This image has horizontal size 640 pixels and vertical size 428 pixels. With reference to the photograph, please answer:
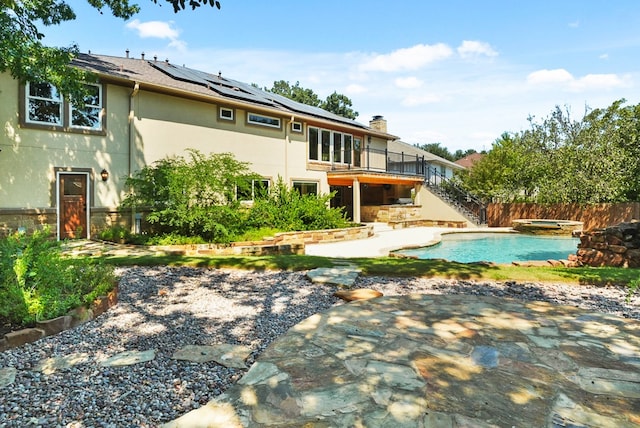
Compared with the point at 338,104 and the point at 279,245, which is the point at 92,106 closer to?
the point at 279,245

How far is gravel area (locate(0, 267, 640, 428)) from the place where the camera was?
210 centimetres

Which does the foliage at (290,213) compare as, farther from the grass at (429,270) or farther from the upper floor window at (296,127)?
the grass at (429,270)

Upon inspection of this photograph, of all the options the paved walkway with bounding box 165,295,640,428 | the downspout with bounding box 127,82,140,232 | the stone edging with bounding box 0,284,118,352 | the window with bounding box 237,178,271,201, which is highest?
the downspout with bounding box 127,82,140,232

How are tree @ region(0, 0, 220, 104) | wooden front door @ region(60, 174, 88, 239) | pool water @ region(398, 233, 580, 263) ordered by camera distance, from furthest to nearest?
pool water @ region(398, 233, 580, 263), wooden front door @ region(60, 174, 88, 239), tree @ region(0, 0, 220, 104)

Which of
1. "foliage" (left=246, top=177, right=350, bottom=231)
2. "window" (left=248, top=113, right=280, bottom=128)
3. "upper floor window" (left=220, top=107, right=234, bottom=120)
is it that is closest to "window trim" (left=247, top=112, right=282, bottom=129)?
"window" (left=248, top=113, right=280, bottom=128)

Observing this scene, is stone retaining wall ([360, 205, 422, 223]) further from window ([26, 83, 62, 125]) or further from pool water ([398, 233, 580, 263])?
window ([26, 83, 62, 125])

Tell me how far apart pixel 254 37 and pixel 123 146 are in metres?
6.44

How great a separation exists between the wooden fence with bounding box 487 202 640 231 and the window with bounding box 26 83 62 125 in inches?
761

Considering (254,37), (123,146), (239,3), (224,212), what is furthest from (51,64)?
(254,37)

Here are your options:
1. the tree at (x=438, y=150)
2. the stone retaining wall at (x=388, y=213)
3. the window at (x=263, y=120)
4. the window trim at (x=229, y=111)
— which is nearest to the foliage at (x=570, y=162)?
the stone retaining wall at (x=388, y=213)

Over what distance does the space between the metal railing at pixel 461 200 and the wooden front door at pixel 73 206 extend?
1640cm

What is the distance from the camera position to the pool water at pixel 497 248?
38.3 ft

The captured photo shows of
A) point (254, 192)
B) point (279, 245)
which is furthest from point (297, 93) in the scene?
point (279, 245)

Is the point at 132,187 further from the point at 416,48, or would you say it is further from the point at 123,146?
the point at 416,48
